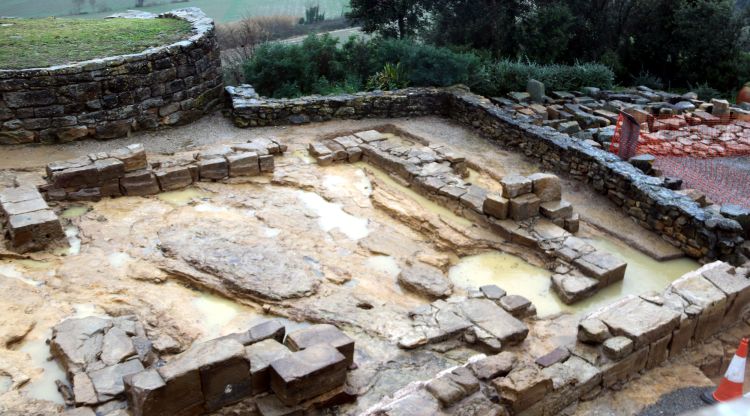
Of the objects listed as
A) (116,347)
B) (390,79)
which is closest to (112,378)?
(116,347)

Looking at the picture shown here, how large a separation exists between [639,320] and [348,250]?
392 centimetres

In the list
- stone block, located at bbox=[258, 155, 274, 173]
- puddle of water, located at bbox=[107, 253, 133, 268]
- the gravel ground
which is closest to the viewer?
the gravel ground

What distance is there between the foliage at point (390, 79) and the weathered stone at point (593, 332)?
9.65 meters

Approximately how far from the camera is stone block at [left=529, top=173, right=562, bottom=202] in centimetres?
975

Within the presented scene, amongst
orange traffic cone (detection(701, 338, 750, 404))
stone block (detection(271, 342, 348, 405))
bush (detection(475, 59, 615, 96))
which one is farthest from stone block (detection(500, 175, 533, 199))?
bush (detection(475, 59, 615, 96))

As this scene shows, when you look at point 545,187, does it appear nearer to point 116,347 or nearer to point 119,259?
point 119,259

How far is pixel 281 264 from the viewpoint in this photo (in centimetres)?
824

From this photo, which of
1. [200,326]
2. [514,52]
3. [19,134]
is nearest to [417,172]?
[200,326]

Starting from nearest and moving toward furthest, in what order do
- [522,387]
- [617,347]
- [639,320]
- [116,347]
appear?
1. [522,387]
2. [116,347]
3. [617,347]
4. [639,320]

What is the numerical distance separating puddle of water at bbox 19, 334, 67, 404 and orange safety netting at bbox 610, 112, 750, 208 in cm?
1007

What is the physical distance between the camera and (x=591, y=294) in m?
8.23

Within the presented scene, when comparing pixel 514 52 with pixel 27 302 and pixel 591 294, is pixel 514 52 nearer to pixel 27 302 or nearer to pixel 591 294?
pixel 591 294

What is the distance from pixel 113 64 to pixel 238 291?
671cm

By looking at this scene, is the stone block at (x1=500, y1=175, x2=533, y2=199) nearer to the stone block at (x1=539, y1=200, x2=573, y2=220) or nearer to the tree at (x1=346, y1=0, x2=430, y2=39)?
the stone block at (x1=539, y1=200, x2=573, y2=220)
